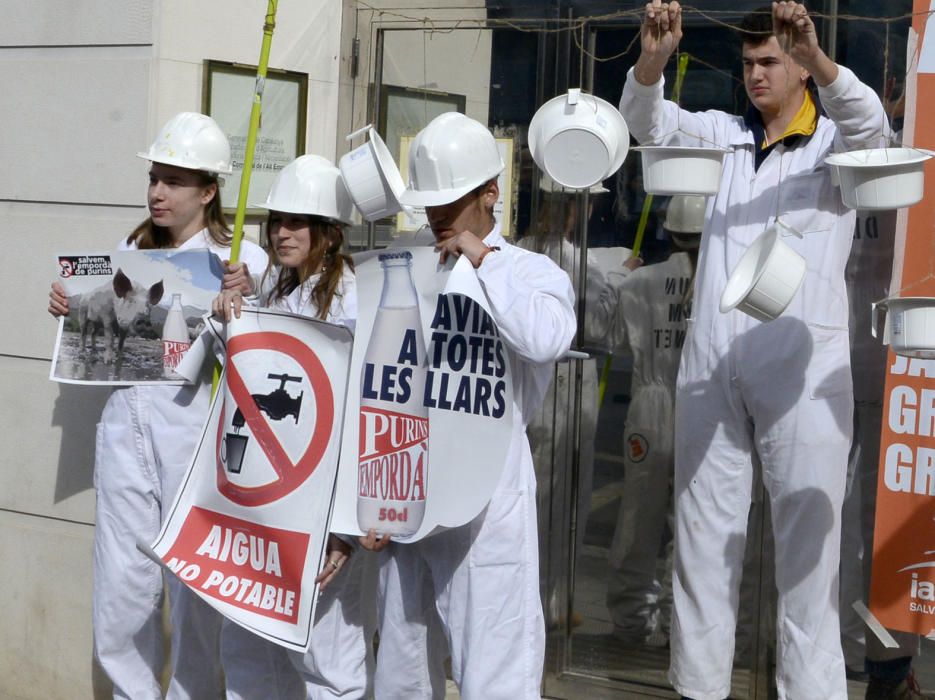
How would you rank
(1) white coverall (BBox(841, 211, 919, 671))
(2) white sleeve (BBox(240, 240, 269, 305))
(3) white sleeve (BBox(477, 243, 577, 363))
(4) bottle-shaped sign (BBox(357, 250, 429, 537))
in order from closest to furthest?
(3) white sleeve (BBox(477, 243, 577, 363)) → (4) bottle-shaped sign (BBox(357, 250, 429, 537)) → (2) white sleeve (BBox(240, 240, 269, 305)) → (1) white coverall (BBox(841, 211, 919, 671))

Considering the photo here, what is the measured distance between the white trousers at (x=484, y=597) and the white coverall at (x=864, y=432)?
140 cm

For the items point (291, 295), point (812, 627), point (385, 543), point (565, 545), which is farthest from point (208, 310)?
point (812, 627)

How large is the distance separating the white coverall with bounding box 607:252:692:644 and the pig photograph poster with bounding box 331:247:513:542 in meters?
1.39

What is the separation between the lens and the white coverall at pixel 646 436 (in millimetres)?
4660

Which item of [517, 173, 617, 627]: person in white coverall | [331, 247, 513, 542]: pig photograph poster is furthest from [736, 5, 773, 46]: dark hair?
[331, 247, 513, 542]: pig photograph poster

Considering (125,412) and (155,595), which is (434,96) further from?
(155,595)

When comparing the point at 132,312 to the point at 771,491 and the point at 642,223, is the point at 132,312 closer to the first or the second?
the point at 642,223

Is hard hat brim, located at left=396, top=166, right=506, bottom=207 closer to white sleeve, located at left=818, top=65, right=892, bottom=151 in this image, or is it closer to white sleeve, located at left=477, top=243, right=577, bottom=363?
white sleeve, located at left=477, top=243, right=577, bottom=363

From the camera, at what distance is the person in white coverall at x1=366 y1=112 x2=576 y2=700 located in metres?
3.31

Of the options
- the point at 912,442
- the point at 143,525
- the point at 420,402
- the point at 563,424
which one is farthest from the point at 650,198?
the point at 143,525

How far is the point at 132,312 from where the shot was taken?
13.9ft

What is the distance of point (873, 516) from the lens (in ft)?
14.4

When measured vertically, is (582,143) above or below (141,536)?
Result: above

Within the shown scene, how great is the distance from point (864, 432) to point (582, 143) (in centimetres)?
136
